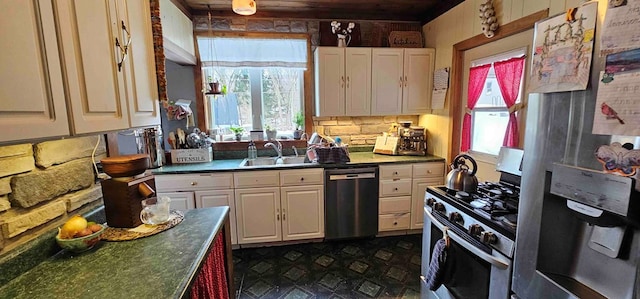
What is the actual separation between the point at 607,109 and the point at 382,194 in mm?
2188

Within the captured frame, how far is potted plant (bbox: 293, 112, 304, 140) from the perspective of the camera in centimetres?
327

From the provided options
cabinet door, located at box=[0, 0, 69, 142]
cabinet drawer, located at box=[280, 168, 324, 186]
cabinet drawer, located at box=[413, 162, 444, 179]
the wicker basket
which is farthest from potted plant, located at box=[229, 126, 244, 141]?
cabinet door, located at box=[0, 0, 69, 142]

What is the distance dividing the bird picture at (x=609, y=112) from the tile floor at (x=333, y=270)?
1.76 meters

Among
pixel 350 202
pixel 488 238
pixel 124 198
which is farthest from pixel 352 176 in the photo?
pixel 124 198

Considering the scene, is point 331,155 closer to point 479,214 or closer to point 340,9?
point 479,214

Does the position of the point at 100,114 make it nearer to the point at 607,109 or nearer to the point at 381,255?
the point at 607,109

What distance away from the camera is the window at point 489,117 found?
227 cm

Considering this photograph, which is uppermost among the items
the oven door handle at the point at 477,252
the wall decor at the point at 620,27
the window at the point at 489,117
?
the wall decor at the point at 620,27

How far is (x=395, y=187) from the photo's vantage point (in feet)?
9.48

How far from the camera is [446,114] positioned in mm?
2883

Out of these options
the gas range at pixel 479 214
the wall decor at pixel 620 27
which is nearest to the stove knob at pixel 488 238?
the gas range at pixel 479 214

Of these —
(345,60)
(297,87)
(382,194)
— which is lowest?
(382,194)

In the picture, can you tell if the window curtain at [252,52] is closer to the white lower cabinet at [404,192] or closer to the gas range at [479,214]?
the white lower cabinet at [404,192]

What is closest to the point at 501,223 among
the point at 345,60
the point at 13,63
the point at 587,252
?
the point at 587,252
